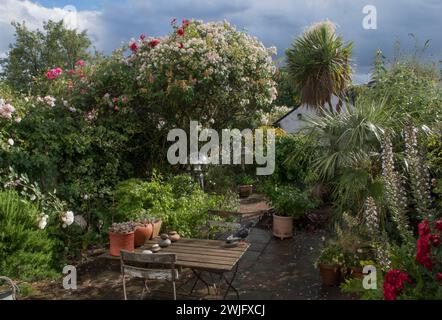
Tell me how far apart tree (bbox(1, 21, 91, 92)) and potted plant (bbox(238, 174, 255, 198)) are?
17.8 m

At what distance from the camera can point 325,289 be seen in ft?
13.6

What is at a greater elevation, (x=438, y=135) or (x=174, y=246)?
(x=438, y=135)

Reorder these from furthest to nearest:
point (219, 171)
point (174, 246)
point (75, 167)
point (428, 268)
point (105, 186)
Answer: point (219, 171)
point (105, 186)
point (75, 167)
point (174, 246)
point (428, 268)

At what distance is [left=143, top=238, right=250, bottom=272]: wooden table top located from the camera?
10.6 ft

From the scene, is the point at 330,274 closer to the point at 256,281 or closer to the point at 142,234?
the point at 256,281

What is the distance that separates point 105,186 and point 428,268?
14.9 ft

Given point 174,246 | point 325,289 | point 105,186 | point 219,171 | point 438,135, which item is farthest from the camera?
point 219,171

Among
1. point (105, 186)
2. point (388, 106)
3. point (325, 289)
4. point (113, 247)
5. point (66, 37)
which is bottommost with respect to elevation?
point (325, 289)

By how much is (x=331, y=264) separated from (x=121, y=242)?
91.4 inches

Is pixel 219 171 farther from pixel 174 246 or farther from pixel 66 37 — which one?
pixel 66 37

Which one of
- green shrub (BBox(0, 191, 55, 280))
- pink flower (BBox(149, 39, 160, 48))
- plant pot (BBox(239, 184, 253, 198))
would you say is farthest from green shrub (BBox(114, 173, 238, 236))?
plant pot (BBox(239, 184, 253, 198))

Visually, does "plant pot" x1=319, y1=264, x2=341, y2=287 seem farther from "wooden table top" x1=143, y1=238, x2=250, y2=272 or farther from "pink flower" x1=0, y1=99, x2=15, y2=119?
"pink flower" x1=0, y1=99, x2=15, y2=119

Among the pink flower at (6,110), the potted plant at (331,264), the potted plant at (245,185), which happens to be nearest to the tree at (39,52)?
the potted plant at (245,185)

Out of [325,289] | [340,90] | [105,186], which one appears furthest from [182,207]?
[340,90]
